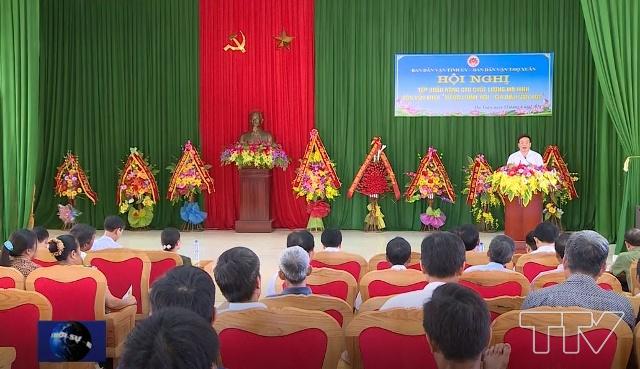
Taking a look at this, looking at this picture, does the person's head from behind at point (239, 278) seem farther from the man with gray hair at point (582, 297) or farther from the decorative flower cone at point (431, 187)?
the decorative flower cone at point (431, 187)

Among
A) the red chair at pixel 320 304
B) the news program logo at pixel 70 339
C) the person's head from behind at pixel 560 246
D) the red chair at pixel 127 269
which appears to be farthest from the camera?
the red chair at pixel 127 269

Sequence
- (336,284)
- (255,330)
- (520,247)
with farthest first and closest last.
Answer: (520,247)
(336,284)
(255,330)

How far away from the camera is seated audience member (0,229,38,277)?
4523 mm

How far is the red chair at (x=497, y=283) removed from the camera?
3.88 metres

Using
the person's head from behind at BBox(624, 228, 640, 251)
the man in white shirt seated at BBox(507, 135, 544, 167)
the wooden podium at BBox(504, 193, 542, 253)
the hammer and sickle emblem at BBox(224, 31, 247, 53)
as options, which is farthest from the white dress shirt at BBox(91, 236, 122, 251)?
the hammer and sickle emblem at BBox(224, 31, 247, 53)

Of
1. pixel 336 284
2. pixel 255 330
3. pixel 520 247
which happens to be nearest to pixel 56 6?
pixel 520 247

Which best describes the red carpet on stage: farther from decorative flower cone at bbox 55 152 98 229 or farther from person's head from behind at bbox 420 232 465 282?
person's head from behind at bbox 420 232 465 282

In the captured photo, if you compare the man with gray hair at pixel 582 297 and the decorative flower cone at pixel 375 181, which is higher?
the decorative flower cone at pixel 375 181

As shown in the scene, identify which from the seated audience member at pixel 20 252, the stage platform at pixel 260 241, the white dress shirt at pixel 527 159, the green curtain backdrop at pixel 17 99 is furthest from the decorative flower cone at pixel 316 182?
the seated audience member at pixel 20 252

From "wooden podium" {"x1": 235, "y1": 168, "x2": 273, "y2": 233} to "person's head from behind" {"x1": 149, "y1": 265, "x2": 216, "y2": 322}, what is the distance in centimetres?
886

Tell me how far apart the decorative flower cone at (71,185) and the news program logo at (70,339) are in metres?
9.48

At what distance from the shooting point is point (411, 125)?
11617 millimetres

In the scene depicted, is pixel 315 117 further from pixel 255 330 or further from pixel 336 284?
pixel 255 330

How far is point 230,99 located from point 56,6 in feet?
9.98
